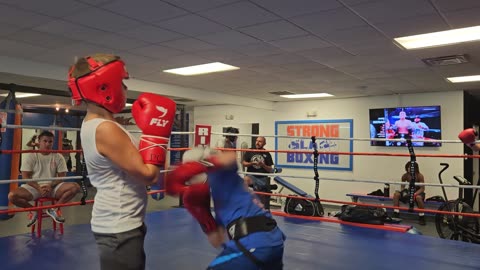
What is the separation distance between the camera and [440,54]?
13.6 feet

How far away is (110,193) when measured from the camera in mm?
1249

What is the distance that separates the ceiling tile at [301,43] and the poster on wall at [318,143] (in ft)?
11.9

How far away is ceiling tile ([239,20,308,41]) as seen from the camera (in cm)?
327

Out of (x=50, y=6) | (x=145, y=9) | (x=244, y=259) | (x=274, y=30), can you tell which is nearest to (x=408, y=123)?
(x=274, y=30)

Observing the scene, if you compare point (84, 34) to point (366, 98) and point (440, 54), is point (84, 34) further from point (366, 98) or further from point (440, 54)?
point (366, 98)

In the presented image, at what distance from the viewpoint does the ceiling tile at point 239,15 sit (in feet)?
9.37

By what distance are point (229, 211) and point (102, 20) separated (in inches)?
99.7

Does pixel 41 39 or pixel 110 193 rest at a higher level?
pixel 41 39

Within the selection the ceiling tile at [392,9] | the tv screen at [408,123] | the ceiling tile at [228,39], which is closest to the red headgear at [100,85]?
the ceiling tile at [392,9]

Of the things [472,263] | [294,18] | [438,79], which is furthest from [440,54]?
[472,263]

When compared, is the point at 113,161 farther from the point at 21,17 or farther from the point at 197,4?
the point at 21,17

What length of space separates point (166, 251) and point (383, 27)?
249cm

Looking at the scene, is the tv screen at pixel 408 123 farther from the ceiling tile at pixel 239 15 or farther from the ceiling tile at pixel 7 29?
the ceiling tile at pixel 7 29

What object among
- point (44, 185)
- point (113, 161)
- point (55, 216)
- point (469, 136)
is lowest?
point (55, 216)
